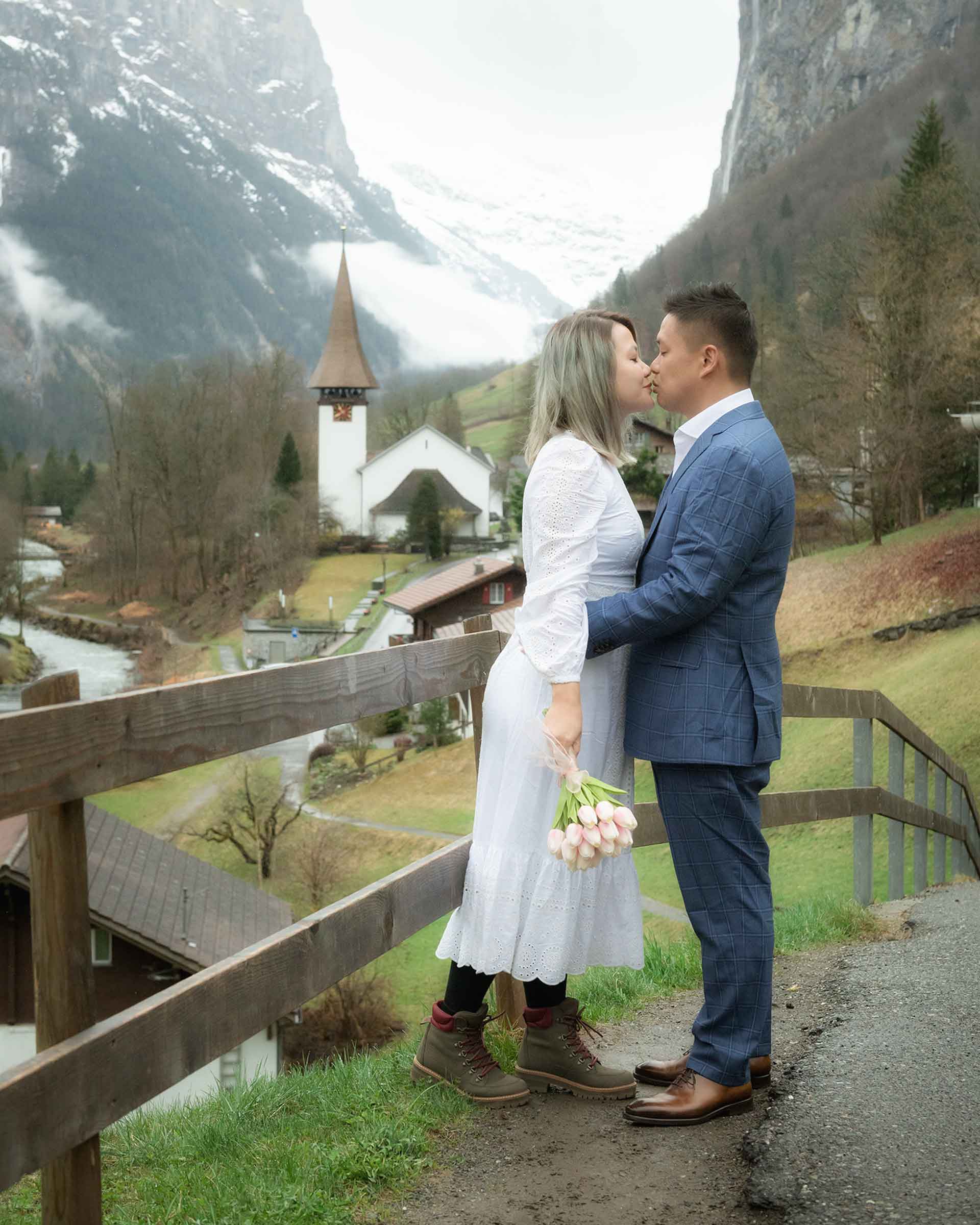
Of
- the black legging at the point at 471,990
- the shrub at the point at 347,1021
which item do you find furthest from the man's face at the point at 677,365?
the shrub at the point at 347,1021

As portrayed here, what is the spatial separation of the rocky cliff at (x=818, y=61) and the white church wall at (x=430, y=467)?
61.5m

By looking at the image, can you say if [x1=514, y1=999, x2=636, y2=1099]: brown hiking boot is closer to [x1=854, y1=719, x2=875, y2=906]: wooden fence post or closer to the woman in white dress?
the woman in white dress

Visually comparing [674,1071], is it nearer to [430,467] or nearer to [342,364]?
[430,467]

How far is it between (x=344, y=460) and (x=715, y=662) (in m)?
83.6

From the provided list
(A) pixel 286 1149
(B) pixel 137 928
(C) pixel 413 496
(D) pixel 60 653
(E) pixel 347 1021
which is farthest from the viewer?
(C) pixel 413 496

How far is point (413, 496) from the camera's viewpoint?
78750 mm

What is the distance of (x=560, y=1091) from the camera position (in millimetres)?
3168

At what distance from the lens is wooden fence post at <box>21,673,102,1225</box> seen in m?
1.93

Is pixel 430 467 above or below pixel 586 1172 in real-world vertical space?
above

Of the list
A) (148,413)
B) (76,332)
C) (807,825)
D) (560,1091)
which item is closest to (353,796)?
(807,825)

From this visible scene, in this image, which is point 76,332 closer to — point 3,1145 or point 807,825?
point 807,825

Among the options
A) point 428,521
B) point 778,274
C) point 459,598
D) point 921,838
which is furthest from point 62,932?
point 778,274

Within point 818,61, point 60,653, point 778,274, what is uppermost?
point 818,61

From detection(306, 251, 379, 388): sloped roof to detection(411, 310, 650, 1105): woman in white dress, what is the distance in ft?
280
